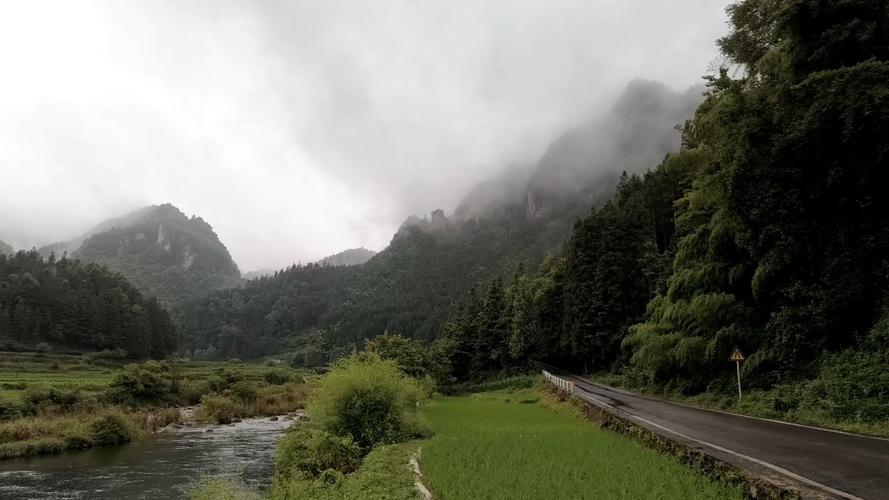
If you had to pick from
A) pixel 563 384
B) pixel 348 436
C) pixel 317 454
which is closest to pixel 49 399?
pixel 348 436

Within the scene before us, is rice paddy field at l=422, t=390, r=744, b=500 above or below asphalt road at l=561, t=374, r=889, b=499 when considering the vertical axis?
below

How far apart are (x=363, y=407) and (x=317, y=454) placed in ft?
12.3

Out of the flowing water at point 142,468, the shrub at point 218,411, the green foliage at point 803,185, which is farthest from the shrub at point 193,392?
the green foliage at point 803,185

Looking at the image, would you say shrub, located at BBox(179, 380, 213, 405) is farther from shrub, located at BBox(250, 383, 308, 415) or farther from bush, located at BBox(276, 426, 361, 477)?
bush, located at BBox(276, 426, 361, 477)

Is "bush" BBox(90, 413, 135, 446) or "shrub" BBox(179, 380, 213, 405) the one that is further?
"shrub" BBox(179, 380, 213, 405)

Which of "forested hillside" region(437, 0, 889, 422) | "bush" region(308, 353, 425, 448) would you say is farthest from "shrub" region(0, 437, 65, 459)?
"forested hillside" region(437, 0, 889, 422)

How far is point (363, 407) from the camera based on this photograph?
20.6m

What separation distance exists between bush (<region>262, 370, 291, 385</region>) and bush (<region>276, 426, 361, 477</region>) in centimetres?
6946

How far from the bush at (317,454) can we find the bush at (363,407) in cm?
180

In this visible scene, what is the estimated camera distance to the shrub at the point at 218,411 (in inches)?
1758

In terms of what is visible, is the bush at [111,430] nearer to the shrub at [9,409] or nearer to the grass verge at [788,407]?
the shrub at [9,409]

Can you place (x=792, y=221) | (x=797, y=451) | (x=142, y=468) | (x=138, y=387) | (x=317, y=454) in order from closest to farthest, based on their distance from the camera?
(x=797, y=451) < (x=317, y=454) < (x=792, y=221) < (x=142, y=468) < (x=138, y=387)

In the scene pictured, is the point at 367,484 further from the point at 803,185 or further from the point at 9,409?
the point at 9,409

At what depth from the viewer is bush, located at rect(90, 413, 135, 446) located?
3175cm
